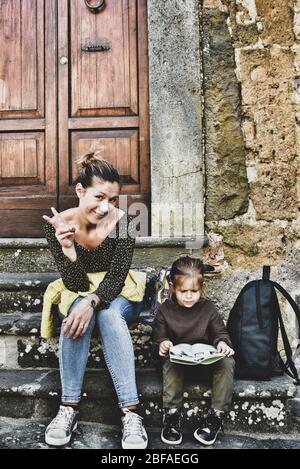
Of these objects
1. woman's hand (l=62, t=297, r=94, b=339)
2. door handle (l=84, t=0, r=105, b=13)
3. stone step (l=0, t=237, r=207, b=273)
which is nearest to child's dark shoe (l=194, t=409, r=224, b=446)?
woman's hand (l=62, t=297, r=94, b=339)

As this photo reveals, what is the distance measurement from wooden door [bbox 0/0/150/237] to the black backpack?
1.20 m

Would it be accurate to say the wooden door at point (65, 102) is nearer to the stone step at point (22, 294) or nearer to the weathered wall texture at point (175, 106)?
the weathered wall texture at point (175, 106)

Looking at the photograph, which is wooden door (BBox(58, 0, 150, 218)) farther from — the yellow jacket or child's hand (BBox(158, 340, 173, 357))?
child's hand (BBox(158, 340, 173, 357))

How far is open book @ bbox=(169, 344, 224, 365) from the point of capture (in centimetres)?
210

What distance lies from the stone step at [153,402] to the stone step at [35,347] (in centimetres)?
17

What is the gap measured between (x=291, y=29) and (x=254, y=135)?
2.31 ft

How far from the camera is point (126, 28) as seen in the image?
11.1 ft

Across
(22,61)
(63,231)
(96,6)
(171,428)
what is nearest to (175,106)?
(96,6)

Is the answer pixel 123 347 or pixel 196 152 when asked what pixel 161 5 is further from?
pixel 123 347

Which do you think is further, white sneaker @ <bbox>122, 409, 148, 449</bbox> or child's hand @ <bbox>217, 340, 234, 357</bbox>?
child's hand @ <bbox>217, 340, 234, 357</bbox>

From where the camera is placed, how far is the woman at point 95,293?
2107 mm

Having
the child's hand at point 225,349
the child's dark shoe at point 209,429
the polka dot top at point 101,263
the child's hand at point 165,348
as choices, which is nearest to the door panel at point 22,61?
the polka dot top at point 101,263

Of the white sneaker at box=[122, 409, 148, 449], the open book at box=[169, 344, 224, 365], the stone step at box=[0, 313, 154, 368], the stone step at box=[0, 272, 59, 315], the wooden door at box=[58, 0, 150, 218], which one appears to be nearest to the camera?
the white sneaker at box=[122, 409, 148, 449]
